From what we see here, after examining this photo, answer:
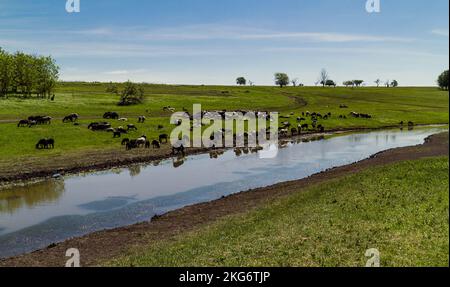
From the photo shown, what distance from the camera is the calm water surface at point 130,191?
28.6 meters

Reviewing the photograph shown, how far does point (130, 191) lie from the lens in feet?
126

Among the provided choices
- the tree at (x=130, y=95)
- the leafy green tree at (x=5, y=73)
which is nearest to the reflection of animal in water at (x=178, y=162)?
the tree at (x=130, y=95)

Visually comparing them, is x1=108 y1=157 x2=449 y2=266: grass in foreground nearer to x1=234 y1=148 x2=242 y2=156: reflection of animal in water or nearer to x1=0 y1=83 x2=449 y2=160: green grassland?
x1=234 y1=148 x2=242 y2=156: reflection of animal in water

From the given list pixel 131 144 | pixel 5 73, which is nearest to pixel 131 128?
pixel 131 144

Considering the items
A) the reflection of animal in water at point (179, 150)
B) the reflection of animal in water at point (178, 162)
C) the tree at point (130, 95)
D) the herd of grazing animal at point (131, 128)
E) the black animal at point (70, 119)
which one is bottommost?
the reflection of animal in water at point (178, 162)

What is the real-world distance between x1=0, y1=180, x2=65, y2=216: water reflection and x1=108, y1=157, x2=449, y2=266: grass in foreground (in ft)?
52.3

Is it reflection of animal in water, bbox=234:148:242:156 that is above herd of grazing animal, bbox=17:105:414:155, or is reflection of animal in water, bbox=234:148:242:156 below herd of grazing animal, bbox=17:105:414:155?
below

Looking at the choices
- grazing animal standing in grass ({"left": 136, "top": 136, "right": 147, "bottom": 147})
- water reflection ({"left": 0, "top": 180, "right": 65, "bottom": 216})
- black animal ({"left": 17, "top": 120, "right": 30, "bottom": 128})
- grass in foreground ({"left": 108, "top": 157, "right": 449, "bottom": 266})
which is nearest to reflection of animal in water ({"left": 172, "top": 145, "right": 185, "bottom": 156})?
grazing animal standing in grass ({"left": 136, "top": 136, "right": 147, "bottom": 147})

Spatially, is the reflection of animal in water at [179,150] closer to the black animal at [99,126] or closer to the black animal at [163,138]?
the black animal at [163,138]

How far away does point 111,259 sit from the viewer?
21234 mm

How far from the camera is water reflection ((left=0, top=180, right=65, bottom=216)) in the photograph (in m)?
33.4

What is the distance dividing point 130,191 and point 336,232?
76.5 ft

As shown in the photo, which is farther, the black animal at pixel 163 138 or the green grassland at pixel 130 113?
the black animal at pixel 163 138
